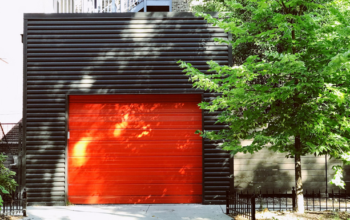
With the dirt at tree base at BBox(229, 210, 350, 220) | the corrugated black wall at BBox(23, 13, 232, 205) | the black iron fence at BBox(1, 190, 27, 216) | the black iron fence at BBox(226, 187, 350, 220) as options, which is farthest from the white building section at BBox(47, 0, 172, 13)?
the dirt at tree base at BBox(229, 210, 350, 220)

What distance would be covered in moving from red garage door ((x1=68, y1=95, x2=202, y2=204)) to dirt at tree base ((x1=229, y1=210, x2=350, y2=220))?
2848mm

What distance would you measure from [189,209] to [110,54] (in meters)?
5.63

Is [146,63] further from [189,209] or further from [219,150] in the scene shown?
[189,209]

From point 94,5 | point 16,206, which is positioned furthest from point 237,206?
point 94,5

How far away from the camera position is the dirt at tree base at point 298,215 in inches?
341

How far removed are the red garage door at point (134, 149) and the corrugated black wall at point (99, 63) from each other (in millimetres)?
405

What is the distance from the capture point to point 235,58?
54.3ft

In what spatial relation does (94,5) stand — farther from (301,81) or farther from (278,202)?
(301,81)

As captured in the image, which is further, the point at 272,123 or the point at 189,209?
the point at 189,209

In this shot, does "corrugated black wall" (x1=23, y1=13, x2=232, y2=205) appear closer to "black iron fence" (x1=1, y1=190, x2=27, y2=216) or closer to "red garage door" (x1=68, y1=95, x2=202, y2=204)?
"red garage door" (x1=68, y1=95, x2=202, y2=204)

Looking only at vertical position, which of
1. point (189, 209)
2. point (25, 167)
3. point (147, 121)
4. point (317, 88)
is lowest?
point (189, 209)

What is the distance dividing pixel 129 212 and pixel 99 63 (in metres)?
4.91

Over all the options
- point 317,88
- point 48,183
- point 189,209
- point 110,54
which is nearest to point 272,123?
point 317,88

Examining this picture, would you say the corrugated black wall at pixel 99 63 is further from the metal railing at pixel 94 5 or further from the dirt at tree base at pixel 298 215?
the metal railing at pixel 94 5
